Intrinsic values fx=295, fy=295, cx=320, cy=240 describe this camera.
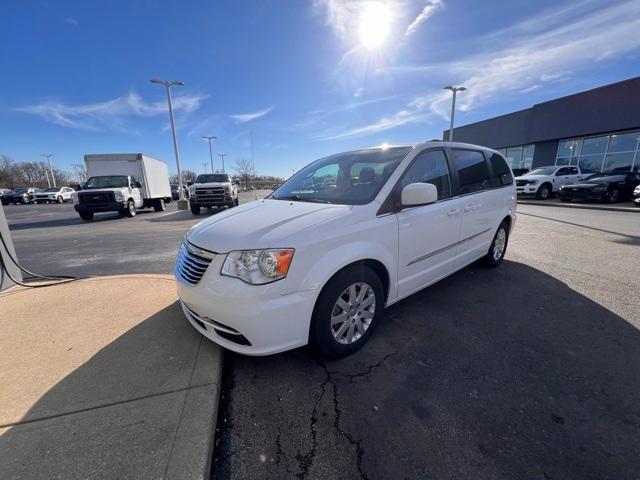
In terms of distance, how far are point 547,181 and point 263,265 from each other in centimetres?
2096

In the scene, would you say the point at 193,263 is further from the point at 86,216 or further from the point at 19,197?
the point at 19,197

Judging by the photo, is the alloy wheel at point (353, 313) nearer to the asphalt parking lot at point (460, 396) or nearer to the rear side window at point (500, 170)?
the asphalt parking lot at point (460, 396)

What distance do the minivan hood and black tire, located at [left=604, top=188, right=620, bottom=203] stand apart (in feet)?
60.1

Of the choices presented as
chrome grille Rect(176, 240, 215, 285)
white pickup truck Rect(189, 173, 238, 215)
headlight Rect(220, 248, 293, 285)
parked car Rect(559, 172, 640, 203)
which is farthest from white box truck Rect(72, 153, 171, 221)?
parked car Rect(559, 172, 640, 203)

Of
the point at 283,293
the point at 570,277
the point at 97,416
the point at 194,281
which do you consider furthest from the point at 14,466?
the point at 570,277

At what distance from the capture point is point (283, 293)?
6.81 ft

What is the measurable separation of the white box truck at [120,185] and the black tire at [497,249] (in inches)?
573

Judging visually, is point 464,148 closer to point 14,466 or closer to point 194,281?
point 194,281

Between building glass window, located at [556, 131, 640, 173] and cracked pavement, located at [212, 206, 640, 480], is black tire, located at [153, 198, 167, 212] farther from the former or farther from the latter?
building glass window, located at [556, 131, 640, 173]

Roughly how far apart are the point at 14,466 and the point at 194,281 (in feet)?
4.27

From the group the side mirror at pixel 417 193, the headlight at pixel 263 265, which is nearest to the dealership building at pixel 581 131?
the side mirror at pixel 417 193

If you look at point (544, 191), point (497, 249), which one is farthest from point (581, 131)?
point (497, 249)

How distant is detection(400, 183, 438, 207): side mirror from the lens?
2541mm

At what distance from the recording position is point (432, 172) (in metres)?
3.19
